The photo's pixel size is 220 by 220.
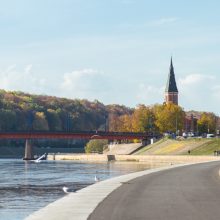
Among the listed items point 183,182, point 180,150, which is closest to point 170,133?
point 180,150

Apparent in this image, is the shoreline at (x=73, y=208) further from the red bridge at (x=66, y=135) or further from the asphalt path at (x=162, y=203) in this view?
the red bridge at (x=66, y=135)

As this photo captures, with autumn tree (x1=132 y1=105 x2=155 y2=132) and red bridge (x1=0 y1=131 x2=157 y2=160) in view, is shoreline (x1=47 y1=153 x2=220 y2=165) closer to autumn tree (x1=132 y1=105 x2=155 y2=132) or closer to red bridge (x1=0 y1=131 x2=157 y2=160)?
red bridge (x1=0 y1=131 x2=157 y2=160)

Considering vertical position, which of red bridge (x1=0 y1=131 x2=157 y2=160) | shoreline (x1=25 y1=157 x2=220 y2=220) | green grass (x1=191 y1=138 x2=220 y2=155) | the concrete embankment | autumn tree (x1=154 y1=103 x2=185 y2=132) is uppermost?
autumn tree (x1=154 y1=103 x2=185 y2=132)

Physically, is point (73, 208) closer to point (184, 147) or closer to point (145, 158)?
point (145, 158)

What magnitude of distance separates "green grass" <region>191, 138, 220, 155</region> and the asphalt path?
89.5m

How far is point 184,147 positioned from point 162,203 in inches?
4518

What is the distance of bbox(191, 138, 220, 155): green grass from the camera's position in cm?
13000

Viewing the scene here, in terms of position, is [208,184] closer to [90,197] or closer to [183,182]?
[183,182]

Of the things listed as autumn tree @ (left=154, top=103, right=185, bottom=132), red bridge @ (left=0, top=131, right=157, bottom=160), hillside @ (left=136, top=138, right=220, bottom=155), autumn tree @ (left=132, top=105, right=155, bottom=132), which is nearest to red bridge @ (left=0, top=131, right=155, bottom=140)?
red bridge @ (left=0, top=131, right=157, bottom=160)

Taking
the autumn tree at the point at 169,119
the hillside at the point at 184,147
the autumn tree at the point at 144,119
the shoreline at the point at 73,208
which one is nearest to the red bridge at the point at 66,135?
the hillside at the point at 184,147

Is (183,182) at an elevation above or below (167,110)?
below

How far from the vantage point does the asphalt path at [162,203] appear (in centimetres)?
2420

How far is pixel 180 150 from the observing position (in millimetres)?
141250

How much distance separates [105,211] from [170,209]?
8.94 feet
